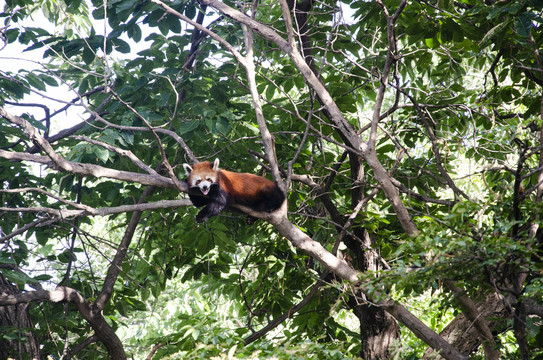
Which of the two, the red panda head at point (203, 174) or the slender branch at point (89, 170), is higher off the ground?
the red panda head at point (203, 174)

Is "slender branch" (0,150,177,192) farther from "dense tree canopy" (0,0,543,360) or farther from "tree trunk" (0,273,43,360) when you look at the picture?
"tree trunk" (0,273,43,360)

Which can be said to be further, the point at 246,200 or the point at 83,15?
the point at 83,15

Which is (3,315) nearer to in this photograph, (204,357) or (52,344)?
(52,344)

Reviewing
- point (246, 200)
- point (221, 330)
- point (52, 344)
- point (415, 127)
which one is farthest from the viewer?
point (52, 344)

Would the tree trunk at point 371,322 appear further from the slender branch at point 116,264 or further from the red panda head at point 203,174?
the slender branch at point 116,264

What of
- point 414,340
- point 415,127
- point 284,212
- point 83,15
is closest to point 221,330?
point 284,212

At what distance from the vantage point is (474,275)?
289 centimetres

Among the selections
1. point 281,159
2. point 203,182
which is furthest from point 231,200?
point 281,159

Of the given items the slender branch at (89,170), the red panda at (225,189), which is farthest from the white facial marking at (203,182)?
the slender branch at (89,170)

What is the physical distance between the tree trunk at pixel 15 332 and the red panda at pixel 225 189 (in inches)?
81.2

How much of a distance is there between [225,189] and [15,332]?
96.0 inches

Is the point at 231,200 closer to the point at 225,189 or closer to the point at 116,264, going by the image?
the point at 225,189

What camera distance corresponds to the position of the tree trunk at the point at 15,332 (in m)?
4.82

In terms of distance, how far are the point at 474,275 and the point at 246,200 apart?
2273mm
